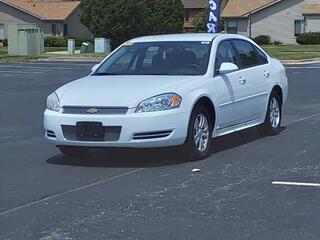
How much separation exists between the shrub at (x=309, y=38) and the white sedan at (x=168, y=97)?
4702 cm

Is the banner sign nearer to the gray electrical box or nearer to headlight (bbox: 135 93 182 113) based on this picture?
the gray electrical box

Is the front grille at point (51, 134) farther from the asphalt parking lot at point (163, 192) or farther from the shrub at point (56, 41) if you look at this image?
the shrub at point (56, 41)

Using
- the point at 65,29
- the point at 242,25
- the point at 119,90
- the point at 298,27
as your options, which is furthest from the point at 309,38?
the point at 119,90

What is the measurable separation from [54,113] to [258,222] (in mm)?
3558

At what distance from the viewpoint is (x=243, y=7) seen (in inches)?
2566

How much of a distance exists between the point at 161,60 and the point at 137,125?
5.23ft

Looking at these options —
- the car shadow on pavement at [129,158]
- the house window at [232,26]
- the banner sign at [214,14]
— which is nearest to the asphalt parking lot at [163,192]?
the car shadow on pavement at [129,158]

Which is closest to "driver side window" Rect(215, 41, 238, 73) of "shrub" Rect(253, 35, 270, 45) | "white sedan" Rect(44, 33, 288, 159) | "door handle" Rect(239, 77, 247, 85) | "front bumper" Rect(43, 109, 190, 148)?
"white sedan" Rect(44, 33, 288, 159)

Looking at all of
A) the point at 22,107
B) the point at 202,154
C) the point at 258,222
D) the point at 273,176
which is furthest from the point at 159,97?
the point at 22,107

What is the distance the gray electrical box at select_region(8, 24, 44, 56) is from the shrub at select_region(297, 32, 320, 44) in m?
20.7

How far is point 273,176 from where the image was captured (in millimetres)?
7887

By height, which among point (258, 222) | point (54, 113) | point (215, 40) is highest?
point (215, 40)

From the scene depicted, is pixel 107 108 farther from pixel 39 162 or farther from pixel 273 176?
pixel 273 176

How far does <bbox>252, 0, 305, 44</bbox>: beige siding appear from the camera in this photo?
2448 inches
